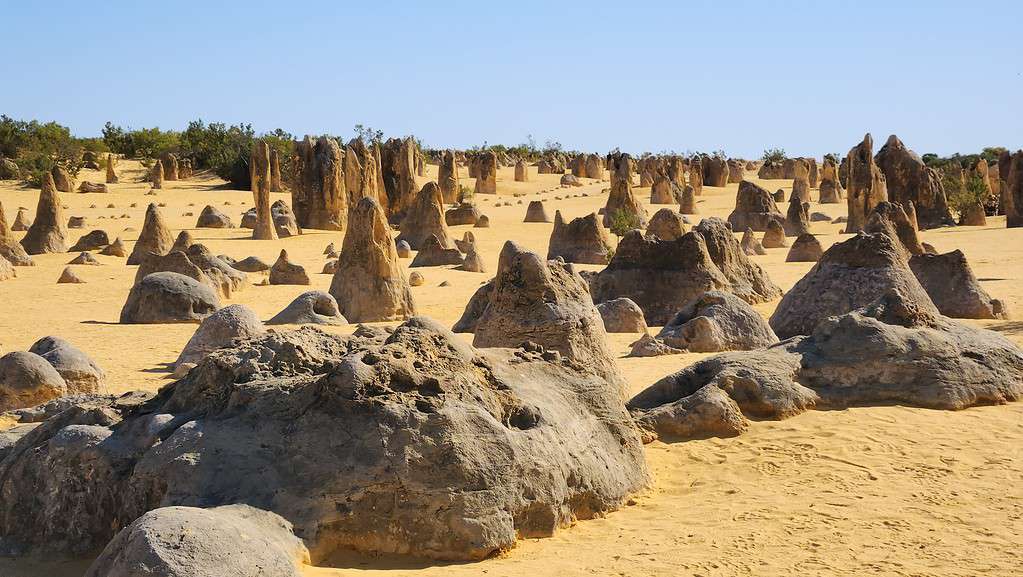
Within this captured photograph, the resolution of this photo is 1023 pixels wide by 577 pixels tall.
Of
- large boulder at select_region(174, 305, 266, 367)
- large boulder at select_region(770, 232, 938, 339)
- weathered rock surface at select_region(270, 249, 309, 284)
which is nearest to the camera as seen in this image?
large boulder at select_region(174, 305, 266, 367)

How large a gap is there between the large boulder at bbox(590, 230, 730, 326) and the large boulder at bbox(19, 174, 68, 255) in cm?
1321

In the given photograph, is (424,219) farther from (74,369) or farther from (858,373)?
(858,373)

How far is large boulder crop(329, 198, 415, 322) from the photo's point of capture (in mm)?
13688

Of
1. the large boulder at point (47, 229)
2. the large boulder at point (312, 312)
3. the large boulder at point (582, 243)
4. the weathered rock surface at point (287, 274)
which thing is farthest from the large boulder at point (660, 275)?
the large boulder at point (47, 229)

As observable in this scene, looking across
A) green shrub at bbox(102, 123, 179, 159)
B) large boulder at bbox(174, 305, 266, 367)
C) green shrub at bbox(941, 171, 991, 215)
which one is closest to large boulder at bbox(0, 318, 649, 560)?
large boulder at bbox(174, 305, 266, 367)

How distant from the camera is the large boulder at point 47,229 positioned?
2264cm

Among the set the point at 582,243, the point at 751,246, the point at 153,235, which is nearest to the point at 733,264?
the point at 582,243

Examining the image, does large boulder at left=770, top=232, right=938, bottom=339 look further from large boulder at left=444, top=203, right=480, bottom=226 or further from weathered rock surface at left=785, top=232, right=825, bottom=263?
large boulder at left=444, top=203, right=480, bottom=226

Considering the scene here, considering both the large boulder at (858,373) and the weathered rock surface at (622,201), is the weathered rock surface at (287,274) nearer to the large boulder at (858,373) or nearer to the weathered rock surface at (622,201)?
the large boulder at (858,373)

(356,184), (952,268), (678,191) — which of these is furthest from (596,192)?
(952,268)

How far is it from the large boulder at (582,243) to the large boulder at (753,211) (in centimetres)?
829

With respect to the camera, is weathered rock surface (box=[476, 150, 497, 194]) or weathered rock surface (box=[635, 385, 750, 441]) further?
weathered rock surface (box=[476, 150, 497, 194])

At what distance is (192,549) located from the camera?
3.99 metres

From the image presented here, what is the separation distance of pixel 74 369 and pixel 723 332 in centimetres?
571
